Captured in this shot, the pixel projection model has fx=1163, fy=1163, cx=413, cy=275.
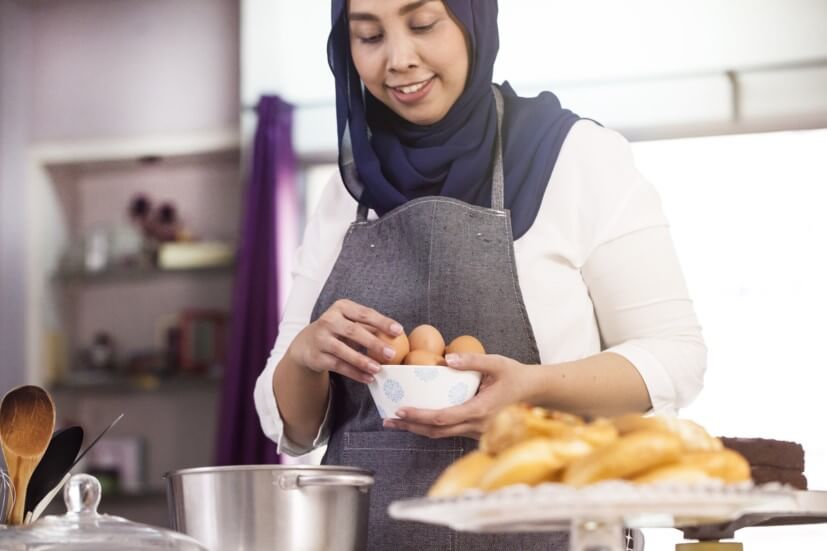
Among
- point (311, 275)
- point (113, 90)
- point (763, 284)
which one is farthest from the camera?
point (113, 90)

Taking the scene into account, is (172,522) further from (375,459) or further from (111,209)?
(111,209)

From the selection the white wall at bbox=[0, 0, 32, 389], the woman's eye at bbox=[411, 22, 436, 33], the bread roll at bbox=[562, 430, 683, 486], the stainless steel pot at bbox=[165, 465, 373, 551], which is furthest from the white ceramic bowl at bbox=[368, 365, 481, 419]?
the white wall at bbox=[0, 0, 32, 389]

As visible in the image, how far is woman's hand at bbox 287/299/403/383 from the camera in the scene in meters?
1.38

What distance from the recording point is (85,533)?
0.98 meters

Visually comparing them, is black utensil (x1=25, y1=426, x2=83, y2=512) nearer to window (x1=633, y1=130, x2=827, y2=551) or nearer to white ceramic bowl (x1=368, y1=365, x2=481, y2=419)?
white ceramic bowl (x1=368, y1=365, x2=481, y2=419)

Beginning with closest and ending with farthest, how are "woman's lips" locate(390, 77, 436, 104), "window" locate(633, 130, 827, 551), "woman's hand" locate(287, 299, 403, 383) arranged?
"woman's hand" locate(287, 299, 403, 383) < "woman's lips" locate(390, 77, 436, 104) < "window" locate(633, 130, 827, 551)

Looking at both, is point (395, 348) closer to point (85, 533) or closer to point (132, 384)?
point (85, 533)

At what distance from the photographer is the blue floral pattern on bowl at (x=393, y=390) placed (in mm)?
1329

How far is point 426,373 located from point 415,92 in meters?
0.59

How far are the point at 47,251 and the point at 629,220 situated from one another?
299 centimetres

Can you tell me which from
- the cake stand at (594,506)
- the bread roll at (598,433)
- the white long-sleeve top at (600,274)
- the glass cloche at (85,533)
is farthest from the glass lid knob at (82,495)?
the white long-sleeve top at (600,274)

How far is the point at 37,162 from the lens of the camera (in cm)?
410

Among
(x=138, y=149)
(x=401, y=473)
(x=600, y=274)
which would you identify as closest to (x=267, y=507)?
(x=401, y=473)

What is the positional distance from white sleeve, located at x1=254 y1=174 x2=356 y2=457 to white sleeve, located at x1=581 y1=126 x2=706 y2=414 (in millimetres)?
405
